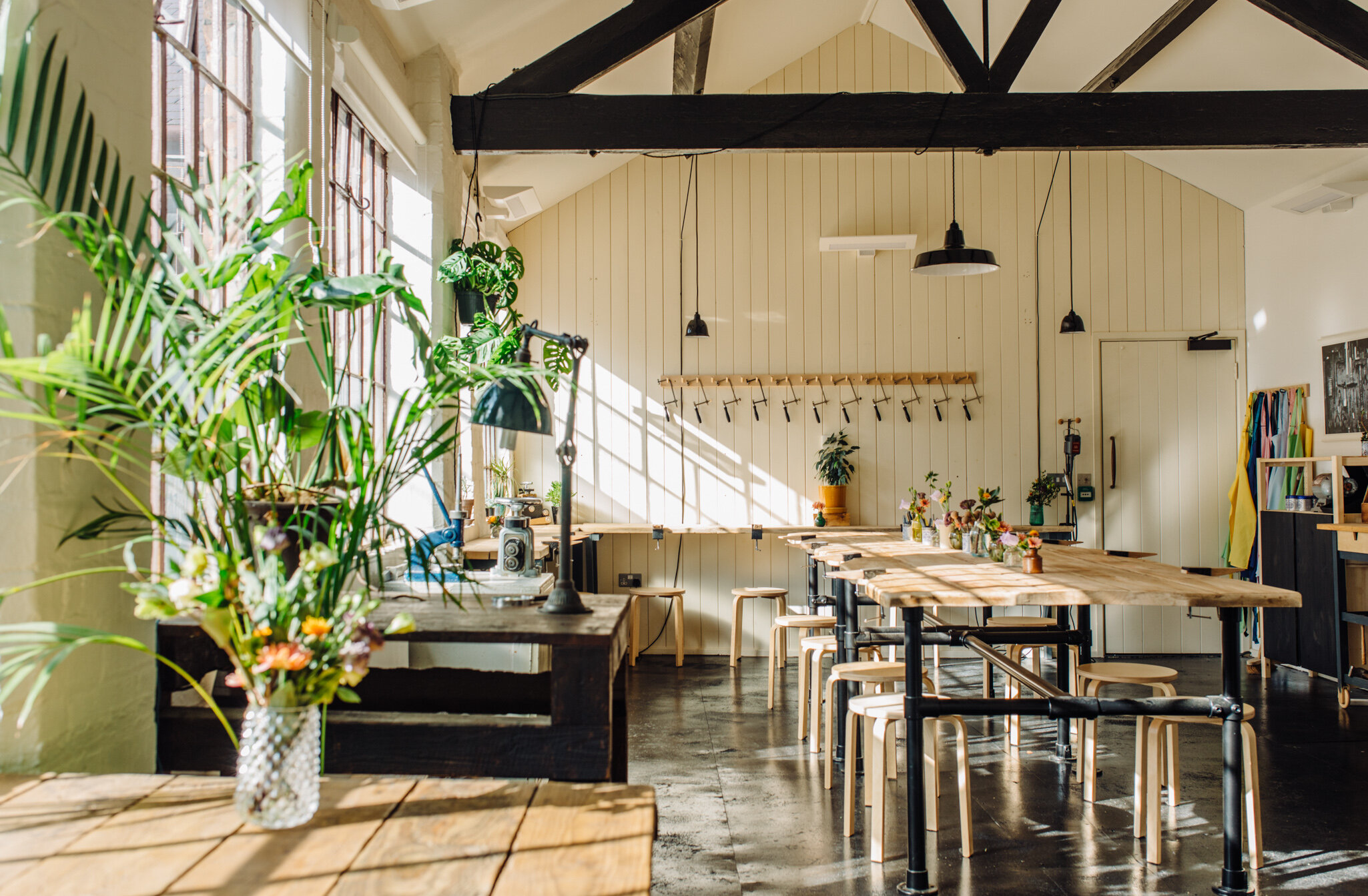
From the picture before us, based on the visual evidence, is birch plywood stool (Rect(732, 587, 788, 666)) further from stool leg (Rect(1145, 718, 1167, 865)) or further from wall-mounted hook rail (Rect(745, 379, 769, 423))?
stool leg (Rect(1145, 718, 1167, 865))

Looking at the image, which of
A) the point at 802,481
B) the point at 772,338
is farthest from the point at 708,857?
the point at 772,338

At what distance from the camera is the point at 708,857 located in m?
3.12

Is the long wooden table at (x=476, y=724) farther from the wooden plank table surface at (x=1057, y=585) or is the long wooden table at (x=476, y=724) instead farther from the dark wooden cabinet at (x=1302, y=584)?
the dark wooden cabinet at (x=1302, y=584)

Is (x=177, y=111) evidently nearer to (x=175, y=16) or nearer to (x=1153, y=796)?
(x=175, y=16)

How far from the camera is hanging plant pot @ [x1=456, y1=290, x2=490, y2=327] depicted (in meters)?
4.68

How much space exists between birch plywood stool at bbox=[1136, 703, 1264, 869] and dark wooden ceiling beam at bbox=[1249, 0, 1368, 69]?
341 cm

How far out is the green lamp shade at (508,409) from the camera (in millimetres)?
2092

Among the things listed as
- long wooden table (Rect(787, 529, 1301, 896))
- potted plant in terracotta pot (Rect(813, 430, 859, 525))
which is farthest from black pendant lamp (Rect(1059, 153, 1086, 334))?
long wooden table (Rect(787, 529, 1301, 896))

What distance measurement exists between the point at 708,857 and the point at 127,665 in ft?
6.21

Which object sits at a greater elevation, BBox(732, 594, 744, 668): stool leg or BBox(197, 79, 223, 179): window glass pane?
BBox(197, 79, 223, 179): window glass pane

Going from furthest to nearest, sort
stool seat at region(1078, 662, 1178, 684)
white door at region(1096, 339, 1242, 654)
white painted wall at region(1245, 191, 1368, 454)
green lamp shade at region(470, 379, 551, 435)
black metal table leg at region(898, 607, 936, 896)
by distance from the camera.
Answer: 1. white door at region(1096, 339, 1242, 654)
2. white painted wall at region(1245, 191, 1368, 454)
3. stool seat at region(1078, 662, 1178, 684)
4. black metal table leg at region(898, 607, 936, 896)
5. green lamp shade at region(470, 379, 551, 435)

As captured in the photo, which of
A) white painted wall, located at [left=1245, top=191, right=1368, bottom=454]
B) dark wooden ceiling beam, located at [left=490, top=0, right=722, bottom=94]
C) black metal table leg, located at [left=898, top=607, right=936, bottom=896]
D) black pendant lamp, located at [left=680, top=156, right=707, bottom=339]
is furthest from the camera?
black pendant lamp, located at [left=680, top=156, right=707, bottom=339]

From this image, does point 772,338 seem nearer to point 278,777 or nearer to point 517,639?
point 517,639

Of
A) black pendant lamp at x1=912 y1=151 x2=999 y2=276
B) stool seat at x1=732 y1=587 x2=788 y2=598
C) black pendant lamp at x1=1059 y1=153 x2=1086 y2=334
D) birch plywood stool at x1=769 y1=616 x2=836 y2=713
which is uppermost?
black pendant lamp at x1=1059 y1=153 x2=1086 y2=334
